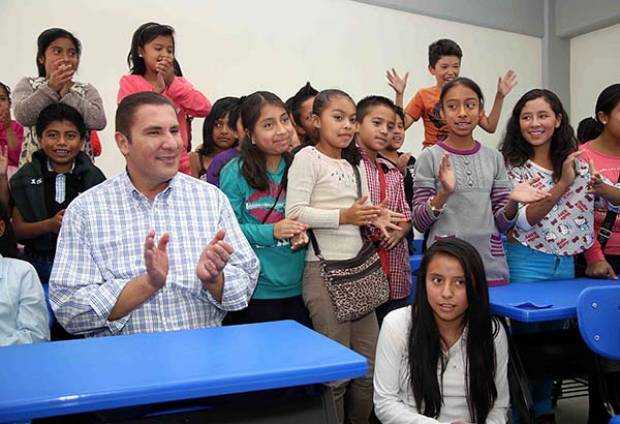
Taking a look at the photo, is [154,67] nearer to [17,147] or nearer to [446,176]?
[17,147]

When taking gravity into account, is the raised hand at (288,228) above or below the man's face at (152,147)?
below

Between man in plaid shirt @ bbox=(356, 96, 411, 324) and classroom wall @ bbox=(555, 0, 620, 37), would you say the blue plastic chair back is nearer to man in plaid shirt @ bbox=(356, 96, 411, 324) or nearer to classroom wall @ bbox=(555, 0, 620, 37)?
man in plaid shirt @ bbox=(356, 96, 411, 324)

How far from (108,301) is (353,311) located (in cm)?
92

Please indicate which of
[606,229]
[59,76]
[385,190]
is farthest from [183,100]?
[606,229]

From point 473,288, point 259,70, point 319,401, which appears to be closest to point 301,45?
point 259,70

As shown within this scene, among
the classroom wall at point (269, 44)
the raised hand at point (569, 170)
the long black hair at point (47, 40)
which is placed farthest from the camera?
the classroom wall at point (269, 44)

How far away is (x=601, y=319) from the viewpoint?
199 cm

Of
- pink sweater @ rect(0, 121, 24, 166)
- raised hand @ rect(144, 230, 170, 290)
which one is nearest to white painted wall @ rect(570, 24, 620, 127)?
pink sweater @ rect(0, 121, 24, 166)

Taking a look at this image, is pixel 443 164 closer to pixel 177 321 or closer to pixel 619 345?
pixel 619 345

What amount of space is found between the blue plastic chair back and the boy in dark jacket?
204cm

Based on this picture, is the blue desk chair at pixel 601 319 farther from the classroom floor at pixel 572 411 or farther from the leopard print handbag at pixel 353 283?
the classroom floor at pixel 572 411

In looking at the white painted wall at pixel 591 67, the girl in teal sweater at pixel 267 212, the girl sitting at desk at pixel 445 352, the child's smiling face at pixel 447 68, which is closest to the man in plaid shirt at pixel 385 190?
the girl in teal sweater at pixel 267 212

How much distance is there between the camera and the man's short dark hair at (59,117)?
2766 millimetres

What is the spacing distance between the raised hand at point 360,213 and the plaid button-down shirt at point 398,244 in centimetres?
25
